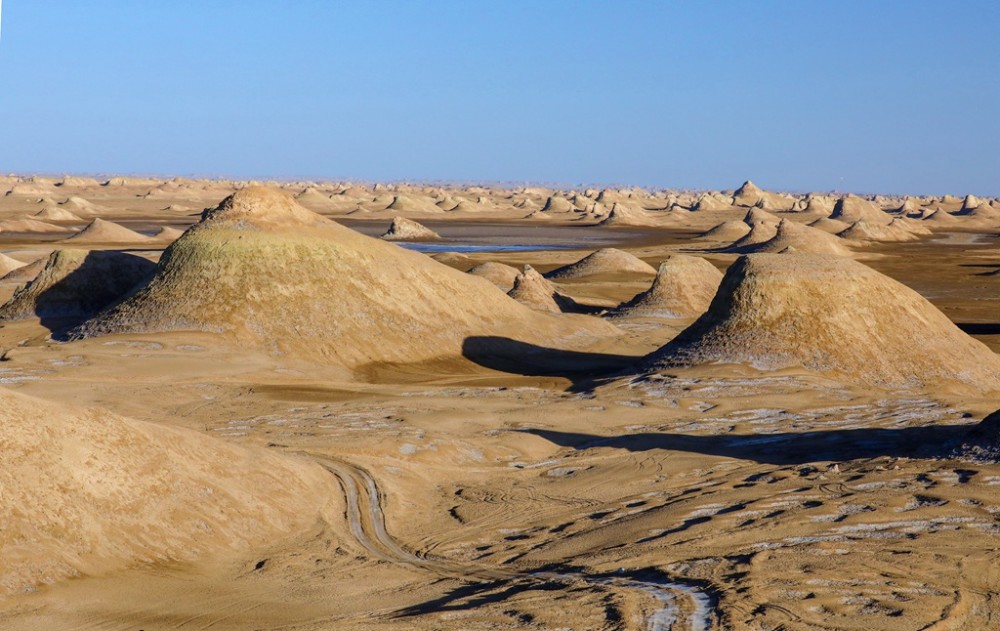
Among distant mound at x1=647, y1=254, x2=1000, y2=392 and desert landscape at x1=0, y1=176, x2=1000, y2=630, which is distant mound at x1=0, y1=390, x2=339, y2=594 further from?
distant mound at x1=647, y1=254, x2=1000, y2=392

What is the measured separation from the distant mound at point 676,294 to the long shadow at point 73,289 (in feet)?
39.6

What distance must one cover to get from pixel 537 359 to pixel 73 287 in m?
10.8

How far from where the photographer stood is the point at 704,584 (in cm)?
841

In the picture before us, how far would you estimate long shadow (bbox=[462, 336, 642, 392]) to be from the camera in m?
22.9

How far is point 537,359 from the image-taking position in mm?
24016

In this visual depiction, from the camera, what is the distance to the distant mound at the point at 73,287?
86.0 feet

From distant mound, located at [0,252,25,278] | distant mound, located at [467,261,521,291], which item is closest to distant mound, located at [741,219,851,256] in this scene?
distant mound, located at [467,261,521,291]

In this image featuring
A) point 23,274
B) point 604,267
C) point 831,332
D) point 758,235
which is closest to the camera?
point 831,332

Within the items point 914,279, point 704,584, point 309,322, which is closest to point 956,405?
point 704,584

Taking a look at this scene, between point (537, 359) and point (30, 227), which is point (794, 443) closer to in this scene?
point (537, 359)

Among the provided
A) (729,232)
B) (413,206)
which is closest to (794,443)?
(729,232)

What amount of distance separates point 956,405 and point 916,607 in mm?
9622

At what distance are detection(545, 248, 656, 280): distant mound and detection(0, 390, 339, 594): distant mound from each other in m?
32.2

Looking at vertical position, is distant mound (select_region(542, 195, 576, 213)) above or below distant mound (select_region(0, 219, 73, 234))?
above
